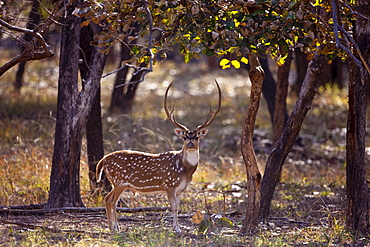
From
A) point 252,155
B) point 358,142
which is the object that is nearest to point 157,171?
point 252,155

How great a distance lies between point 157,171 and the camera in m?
7.62

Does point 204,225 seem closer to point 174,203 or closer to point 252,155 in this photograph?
point 174,203

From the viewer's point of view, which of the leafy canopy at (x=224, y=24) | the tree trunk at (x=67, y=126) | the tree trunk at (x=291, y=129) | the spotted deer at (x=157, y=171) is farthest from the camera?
the tree trunk at (x=67, y=126)

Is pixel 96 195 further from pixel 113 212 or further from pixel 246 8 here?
pixel 246 8

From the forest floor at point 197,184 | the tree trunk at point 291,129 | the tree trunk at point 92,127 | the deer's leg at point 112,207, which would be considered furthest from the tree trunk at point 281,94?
the deer's leg at point 112,207

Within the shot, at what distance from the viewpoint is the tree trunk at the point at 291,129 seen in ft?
25.4

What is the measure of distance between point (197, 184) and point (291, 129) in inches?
135

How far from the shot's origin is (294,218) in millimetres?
8562

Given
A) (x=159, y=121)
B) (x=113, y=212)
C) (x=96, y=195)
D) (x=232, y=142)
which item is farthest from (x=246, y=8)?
(x=159, y=121)

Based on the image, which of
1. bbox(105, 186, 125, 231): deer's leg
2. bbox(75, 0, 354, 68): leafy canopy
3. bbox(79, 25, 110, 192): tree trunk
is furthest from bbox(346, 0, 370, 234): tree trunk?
bbox(79, 25, 110, 192): tree trunk

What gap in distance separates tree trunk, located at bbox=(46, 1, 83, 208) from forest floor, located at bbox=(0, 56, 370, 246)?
33 centimetres

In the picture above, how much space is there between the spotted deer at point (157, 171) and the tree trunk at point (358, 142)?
1.61 metres

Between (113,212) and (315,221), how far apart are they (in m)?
2.77

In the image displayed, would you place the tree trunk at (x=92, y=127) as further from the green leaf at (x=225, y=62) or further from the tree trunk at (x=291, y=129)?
the green leaf at (x=225, y=62)
